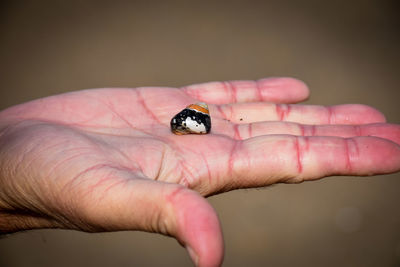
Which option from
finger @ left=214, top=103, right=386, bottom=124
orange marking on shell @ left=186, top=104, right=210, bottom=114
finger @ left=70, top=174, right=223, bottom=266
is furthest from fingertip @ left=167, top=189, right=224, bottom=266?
finger @ left=214, top=103, right=386, bottom=124

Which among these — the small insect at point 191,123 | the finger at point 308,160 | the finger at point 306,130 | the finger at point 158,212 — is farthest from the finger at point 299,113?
the finger at point 158,212

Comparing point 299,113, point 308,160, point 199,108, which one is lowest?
point 308,160

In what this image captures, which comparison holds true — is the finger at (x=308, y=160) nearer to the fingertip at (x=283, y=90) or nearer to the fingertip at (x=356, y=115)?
the fingertip at (x=356, y=115)

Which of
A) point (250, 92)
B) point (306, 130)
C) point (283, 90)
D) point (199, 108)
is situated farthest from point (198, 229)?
point (283, 90)

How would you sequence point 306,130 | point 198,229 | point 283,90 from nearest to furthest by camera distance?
point 198,229, point 306,130, point 283,90

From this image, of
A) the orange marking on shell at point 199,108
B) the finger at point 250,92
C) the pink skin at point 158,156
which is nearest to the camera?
the pink skin at point 158,156

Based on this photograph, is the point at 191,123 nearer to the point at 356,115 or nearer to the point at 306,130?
the point at 306,130
